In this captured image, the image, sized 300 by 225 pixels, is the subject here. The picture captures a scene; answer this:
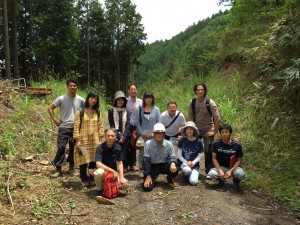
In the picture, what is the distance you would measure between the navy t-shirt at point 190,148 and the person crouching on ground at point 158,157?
457 millimetres

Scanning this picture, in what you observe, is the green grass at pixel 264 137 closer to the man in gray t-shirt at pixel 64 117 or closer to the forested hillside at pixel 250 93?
the forested hillside at pixel 250 93

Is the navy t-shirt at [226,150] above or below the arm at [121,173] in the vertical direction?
above

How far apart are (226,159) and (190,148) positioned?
67 centimetres

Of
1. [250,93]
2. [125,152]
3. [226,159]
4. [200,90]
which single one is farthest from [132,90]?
[250,93]

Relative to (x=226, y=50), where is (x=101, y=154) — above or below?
below

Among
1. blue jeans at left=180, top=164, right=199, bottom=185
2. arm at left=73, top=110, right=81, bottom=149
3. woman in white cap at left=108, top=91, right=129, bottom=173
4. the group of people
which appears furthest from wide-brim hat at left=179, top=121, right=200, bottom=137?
arm at left=73, top=110, right=81, bottom=149

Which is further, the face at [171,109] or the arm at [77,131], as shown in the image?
the face at [171,109]

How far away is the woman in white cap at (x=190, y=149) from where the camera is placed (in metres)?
5.44

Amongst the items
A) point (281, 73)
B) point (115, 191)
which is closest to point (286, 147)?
point (281, 73)

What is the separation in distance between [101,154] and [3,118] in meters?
3.59

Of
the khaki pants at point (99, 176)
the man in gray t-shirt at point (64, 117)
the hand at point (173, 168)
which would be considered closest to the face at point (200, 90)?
the hand at point (173, 168)

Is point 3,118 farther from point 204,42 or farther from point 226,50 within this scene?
point 204,42

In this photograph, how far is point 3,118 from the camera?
285 inches

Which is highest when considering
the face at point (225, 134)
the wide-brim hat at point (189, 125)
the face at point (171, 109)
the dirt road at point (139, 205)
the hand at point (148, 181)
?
the face at point (171, 109)
